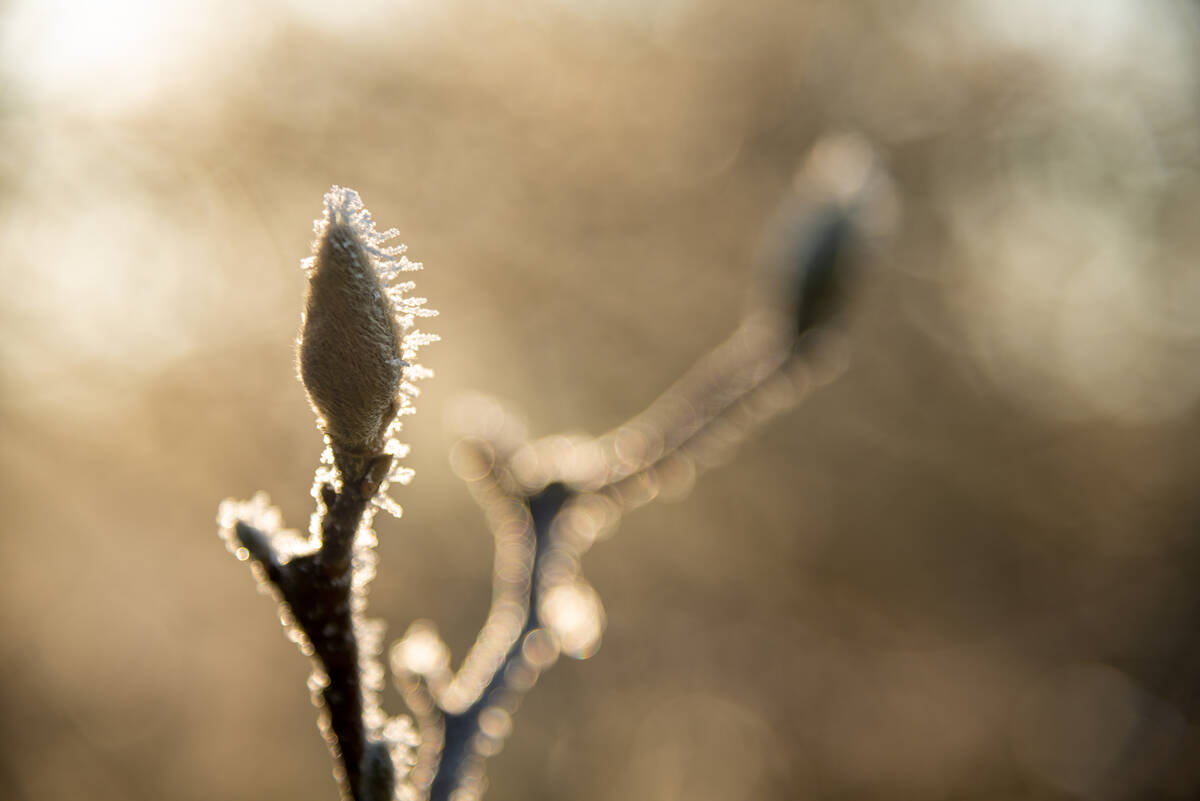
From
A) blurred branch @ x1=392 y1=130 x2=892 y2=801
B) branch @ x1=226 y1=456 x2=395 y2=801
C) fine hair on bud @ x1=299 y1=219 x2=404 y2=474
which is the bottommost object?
branch @ x1=226 y1=456 x2=395 y2=801

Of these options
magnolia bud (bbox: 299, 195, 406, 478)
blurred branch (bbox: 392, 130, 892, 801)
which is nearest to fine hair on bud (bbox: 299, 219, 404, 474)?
magnolia bud (bbox: 299, 195, 406, 478)

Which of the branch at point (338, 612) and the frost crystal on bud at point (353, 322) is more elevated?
the frost crystal on bud at point (353, 322)

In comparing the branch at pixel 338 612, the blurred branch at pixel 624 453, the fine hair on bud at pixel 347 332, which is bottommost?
the branch at pixel 338 612

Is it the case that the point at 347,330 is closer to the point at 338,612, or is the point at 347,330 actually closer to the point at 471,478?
the point at 338,612

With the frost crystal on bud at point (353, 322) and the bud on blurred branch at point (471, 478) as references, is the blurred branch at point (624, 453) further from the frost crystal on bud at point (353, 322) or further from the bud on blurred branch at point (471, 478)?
the frost crystal on bud at point (353, 322)

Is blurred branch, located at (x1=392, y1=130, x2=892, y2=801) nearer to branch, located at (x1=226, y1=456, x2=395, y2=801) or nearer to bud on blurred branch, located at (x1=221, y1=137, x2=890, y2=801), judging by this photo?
bud on blurred branch, located at (x1=221, y1=137, x2=890, y2=801)

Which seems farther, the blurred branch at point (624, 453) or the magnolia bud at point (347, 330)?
the blurred branch at point (624, 453)

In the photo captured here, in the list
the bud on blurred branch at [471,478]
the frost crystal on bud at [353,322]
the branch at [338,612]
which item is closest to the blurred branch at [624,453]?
the bud on blurred branch at [471,478]

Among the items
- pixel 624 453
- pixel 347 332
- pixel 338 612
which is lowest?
pixel 338 612

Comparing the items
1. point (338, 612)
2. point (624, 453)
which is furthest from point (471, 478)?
point (338, 612)
